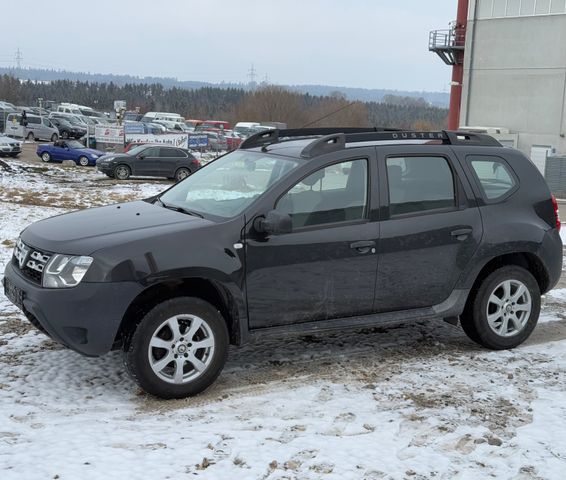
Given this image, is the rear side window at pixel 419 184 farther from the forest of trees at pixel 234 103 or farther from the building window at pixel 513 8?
the forest of trees at pixel 234 103

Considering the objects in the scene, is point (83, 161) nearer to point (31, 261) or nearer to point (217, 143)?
point (217, 143)

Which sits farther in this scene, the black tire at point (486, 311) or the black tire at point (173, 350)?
the black tire at point (486, 311)

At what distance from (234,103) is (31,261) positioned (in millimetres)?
168843

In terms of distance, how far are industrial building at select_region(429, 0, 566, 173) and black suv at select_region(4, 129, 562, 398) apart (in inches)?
1453

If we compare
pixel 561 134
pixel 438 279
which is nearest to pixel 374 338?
pixel 438 279

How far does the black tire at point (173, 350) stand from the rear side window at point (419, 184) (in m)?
1.68

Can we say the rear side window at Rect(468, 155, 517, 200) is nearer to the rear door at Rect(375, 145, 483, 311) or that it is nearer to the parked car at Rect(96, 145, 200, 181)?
the rear door at Rect(375, 145, 483, 311)

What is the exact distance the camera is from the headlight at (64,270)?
14.9 feet

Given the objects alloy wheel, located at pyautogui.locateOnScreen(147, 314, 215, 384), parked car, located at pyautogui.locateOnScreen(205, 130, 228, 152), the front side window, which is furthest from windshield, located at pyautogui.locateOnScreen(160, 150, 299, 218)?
parked car, located at pyautogui.locateOnScreen(205, 130, 228, 152)

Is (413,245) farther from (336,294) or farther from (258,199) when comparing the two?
(258,199)

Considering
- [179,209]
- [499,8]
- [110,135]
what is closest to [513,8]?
[499,8]

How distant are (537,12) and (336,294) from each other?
43609 millimetres

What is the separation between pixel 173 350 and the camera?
4.68 m

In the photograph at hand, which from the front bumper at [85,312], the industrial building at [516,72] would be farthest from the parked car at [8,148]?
the front bumper at [85,312]
